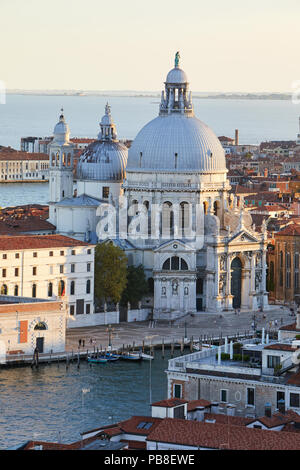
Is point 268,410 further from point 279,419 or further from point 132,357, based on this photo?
point 132,357

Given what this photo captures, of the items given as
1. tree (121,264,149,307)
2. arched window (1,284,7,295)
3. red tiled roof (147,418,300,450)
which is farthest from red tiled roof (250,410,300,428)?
tree (121,264,149,307)

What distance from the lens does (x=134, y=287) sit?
159ft

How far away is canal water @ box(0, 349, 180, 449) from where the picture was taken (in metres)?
31.6

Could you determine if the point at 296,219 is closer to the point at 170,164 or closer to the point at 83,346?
the point at 170,164

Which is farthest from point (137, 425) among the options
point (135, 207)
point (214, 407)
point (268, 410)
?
point (135, 207)

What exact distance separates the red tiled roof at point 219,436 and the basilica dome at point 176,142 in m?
27.6

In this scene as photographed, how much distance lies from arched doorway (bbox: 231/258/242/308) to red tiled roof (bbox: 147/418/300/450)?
26839mm

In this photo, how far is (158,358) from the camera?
41.7m

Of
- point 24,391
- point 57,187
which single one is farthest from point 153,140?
point 24,391

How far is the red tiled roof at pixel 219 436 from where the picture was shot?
22.9 metres

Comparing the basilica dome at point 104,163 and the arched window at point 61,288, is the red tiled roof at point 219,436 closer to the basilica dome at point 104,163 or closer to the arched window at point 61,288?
the arched window at point 61,288

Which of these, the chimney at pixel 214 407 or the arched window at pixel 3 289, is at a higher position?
the arched window at pixel 3 289

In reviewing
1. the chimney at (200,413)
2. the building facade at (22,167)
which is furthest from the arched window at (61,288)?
the building facade at (22,167)

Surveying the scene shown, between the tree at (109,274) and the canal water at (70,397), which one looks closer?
the canal water at (70,397)
